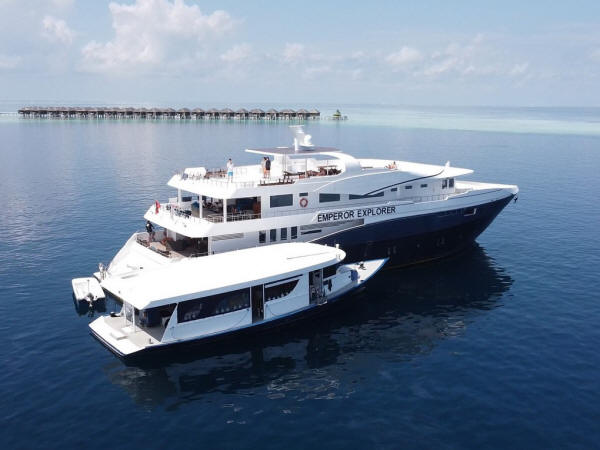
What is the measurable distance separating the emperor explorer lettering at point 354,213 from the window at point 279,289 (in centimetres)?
827

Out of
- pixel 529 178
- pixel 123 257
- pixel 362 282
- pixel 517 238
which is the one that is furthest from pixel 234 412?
pixel 529 178

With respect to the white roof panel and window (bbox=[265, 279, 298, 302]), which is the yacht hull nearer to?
the white roof panel

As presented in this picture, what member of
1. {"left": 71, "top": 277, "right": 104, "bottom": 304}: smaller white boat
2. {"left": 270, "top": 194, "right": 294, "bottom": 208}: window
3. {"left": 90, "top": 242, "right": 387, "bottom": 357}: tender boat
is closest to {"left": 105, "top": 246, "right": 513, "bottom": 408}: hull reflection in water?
{"left": 90, "top": 242, "right": 387, "bottom": 357}: tender boat

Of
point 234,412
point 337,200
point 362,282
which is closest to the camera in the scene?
point 234,412

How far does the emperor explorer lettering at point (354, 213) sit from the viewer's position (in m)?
38.0

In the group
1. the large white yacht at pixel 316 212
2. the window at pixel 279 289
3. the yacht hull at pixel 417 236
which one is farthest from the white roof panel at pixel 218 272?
the yacht hull at pixel 417 236

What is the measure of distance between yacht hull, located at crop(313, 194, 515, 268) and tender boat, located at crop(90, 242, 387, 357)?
5.02 meters

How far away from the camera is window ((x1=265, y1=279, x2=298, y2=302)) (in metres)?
29.9

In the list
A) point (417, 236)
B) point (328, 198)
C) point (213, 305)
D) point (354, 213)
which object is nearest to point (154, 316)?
point (213, 305)

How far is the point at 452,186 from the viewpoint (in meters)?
45.0

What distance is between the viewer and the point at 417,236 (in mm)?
41125

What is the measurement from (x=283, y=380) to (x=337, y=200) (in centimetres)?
1683

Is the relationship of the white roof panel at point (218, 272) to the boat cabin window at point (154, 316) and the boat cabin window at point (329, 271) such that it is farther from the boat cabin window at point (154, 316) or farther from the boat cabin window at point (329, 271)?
the boat cabin window at point (154, 316)

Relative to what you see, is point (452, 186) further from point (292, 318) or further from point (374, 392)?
point (374, 392)
